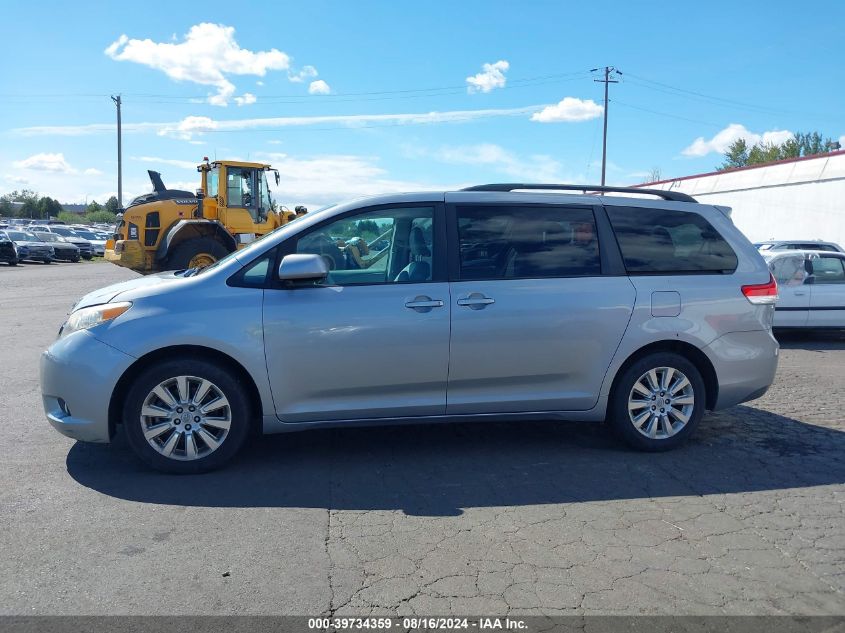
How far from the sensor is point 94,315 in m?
4.80

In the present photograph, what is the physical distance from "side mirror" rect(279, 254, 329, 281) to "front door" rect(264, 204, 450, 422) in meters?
0.14

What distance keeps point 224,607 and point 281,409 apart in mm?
1805

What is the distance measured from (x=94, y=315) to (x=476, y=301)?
8.49ft

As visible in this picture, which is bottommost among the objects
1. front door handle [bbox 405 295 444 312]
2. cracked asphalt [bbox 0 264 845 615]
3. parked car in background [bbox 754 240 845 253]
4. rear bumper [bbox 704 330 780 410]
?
cracked asphalt [bbox 0 264 845 615]

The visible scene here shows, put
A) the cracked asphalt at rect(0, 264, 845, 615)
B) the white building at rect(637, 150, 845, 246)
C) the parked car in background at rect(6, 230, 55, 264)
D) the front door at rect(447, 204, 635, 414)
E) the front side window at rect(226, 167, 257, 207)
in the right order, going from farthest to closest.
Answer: the parked car in background at rect(6, 230, 55, 264) → the white building at rect(637, 150, 845, 246) → the front side window at rect(226, 167, 257, 207) → the front door at rect(447, 204, 635, 414) → the cracked asphalt at rect(0, 264, 845, 615)

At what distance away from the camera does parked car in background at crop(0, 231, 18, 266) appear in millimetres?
32438

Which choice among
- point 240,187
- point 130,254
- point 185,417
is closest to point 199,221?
point 240,187

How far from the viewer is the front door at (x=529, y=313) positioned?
5039 mm

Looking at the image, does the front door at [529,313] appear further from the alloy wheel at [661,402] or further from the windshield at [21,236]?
the windshield at [21,236]

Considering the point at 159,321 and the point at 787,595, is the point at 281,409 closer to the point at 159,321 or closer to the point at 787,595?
the point at 159,321

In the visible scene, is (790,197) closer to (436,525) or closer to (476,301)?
(476,301)

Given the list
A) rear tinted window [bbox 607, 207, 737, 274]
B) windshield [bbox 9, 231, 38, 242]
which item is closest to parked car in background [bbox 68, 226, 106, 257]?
windshield [bbox 9, 231, 38, 242]

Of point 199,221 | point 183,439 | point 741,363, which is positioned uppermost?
point 199,221

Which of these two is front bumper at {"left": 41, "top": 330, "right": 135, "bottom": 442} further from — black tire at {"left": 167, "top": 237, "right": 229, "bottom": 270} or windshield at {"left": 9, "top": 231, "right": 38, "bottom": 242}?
windshield at {"left": 9, "top": 231, "right": 38, "bottom": 242}
